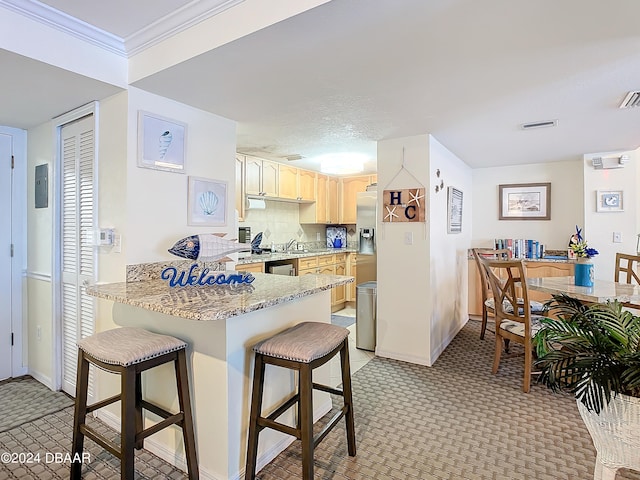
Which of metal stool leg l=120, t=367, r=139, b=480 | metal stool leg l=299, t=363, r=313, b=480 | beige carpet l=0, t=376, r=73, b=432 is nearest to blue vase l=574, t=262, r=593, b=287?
metal stool leg l=299, t=363, r=313, b=480

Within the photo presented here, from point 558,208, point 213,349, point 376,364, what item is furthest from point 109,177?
point 558,208

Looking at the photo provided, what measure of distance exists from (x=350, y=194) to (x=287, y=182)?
4.54ft

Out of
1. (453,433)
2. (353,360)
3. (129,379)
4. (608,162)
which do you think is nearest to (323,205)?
(353,360)

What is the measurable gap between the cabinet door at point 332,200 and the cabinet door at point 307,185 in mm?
401

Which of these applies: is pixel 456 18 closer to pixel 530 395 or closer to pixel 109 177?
pixel 109 177

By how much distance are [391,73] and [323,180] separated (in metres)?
3.78

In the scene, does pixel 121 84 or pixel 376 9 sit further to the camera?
pixel 121 84

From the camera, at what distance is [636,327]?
109 centimetres

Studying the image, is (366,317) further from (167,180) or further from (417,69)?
(417,69)

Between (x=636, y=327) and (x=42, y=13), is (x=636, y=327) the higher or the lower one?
the lower one

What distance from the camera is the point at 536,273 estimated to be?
446cm

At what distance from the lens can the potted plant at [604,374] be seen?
1.03 metres

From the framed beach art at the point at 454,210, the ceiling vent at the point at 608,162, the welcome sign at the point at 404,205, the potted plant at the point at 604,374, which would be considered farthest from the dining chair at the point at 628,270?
the welcome sign at the point at 404,205

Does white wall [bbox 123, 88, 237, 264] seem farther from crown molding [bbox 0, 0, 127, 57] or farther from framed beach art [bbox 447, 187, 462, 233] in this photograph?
framed beach art [bbox 447, 187, 462, 233]
